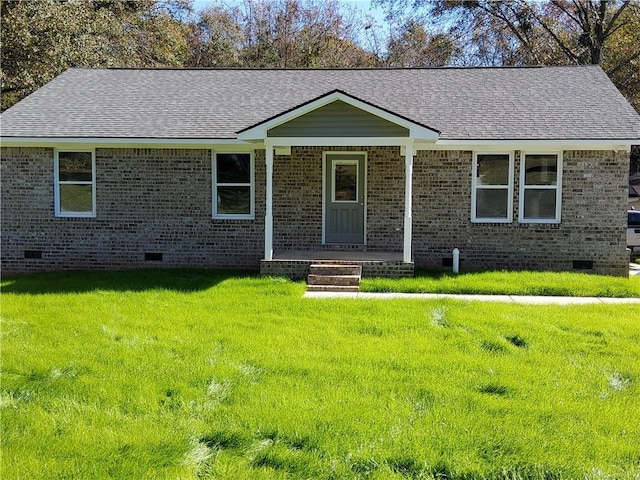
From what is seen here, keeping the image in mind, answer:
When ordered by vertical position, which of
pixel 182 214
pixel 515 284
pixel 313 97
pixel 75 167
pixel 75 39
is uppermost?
pixel 75 39

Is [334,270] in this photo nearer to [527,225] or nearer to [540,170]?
[527,225]

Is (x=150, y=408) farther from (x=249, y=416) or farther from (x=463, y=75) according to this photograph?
(x=463, y=75)

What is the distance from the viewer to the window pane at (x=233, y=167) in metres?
12.9

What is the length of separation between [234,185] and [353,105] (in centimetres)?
360

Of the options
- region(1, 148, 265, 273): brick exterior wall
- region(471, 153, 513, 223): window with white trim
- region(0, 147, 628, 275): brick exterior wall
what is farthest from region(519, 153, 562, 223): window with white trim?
region(1, 148, 265, 273): brick exterior wall

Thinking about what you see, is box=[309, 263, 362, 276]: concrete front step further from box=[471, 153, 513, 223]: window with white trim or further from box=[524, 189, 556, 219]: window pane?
box=[524, 189, 556, 219]: window pane

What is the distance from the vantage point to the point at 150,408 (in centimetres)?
479

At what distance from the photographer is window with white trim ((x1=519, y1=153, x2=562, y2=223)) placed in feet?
40.2

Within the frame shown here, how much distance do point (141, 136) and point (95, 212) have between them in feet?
6.93

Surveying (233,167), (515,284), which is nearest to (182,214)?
(233,167)

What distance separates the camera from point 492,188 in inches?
489

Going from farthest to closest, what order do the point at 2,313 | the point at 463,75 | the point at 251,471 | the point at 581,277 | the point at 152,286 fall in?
the point at 463,75
the point at 581,277
the point at 152,286
the point at 2,313
the point at 251,471

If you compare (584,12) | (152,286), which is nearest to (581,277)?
(152,286)

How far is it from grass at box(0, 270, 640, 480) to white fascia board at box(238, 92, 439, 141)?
3.69m
